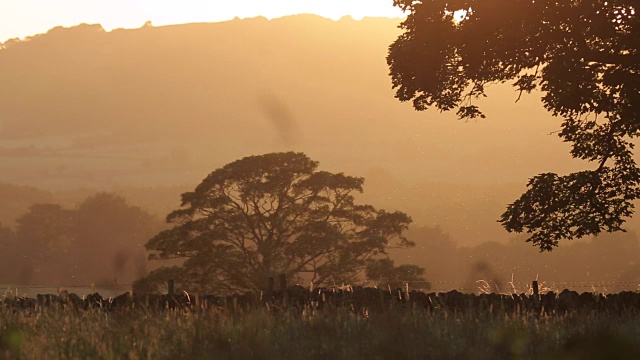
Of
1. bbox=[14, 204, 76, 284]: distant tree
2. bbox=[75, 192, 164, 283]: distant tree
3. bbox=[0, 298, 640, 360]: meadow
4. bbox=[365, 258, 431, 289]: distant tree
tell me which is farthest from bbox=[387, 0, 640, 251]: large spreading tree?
bbox=[14, 204, 76, 284]: distant tree

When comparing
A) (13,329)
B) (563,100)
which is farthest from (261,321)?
(563,100)

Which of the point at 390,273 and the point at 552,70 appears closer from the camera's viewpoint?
the point at 552,70

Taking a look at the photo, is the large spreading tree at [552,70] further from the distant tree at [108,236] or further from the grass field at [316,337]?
the distant tree at [108,236]

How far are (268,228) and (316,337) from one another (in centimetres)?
4347

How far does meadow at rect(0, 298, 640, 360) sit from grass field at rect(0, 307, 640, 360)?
12mm

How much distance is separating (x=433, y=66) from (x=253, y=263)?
3230cm

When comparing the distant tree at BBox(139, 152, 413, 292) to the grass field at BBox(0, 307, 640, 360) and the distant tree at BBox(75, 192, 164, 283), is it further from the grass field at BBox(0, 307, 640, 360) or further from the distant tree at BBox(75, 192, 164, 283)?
the distant tree at BBox(75, 192, 164, 283)

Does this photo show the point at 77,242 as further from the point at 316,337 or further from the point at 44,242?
the point at 316,337

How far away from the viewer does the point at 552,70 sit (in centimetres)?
2045

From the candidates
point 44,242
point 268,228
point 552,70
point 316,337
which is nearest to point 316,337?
point 316,337

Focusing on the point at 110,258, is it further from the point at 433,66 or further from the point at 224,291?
the point at 433,66

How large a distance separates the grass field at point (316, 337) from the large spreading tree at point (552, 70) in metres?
9.43

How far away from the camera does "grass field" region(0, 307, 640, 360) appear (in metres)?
9.80

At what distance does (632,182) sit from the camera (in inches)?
879
